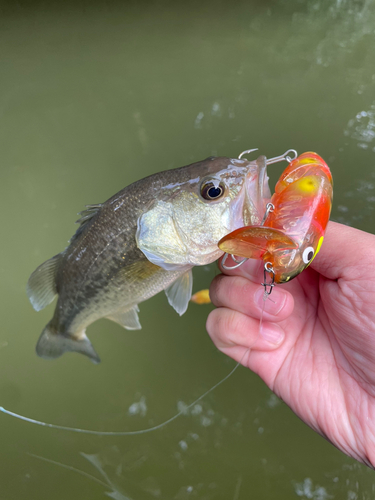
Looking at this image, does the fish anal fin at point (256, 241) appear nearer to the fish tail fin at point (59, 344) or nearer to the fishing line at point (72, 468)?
the fish tail fin at point (59, 344)

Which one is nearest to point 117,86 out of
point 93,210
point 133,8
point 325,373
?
point 133,8

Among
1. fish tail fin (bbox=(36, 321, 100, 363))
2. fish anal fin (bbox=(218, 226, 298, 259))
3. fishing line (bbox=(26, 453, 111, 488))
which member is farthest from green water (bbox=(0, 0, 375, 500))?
fish anal fin (bbox=(218, 226, 298, 259))

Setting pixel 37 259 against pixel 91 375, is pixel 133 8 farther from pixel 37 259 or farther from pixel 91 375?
pixel 91 375

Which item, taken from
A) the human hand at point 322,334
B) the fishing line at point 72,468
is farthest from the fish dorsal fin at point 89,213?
the fishing line at point 72,468

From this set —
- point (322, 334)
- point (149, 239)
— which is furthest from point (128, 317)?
point (322, 334)

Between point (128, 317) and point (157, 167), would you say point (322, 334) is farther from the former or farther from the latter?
point (157, 167)

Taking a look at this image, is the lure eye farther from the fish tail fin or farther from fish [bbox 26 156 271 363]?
the fish tail fin
